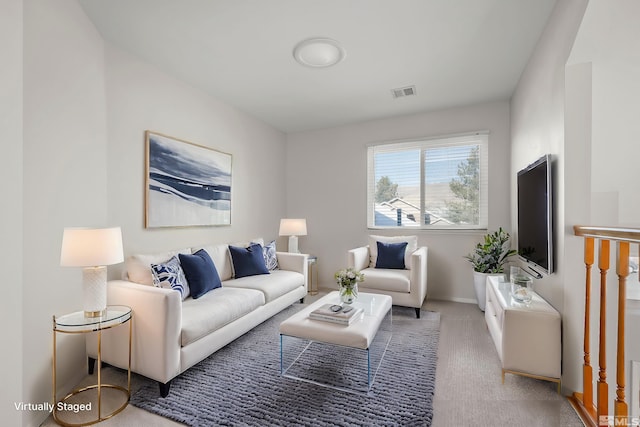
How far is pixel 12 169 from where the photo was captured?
1.39m

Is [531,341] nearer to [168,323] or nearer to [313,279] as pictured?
[168,323]

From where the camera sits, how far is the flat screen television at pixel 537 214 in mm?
2189

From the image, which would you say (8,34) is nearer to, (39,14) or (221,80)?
(39,14)

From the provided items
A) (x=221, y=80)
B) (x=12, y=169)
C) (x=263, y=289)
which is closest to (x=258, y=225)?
(x=263, y=289)

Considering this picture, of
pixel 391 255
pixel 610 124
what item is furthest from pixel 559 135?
pixel 391 255

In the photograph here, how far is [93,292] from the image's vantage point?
1.90 m

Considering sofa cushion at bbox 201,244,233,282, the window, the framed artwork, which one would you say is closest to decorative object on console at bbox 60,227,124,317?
the framed artwork

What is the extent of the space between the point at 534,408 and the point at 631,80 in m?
2.26

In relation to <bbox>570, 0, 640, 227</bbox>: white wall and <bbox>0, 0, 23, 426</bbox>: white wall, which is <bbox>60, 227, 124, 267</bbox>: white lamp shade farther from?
<bbox>570, 0, 640, 227</bbox>: white wall

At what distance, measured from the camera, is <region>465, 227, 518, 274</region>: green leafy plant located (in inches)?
139

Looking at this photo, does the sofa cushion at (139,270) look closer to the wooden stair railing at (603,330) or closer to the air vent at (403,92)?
the wooden stair railing at (603,330)

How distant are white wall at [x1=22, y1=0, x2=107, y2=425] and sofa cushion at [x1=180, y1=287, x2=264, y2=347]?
0.76 meters

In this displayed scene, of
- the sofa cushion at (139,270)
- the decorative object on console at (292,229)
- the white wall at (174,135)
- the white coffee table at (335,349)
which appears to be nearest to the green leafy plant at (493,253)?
the white coffee table at (335,349)

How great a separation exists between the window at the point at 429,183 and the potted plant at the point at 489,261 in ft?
1.15
